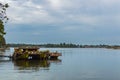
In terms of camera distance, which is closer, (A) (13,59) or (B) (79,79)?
(B) (79,79)

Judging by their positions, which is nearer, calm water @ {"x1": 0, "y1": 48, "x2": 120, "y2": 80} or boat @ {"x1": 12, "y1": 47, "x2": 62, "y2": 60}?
calm water @ {"x1": 0, "y1": 48, "x2": 120, "y2": 80}

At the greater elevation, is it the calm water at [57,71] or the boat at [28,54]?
the boat at [28,54]

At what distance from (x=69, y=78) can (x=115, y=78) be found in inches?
222

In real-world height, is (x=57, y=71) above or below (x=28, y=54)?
below

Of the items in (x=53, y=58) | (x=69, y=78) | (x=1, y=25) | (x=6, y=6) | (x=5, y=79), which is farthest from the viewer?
(x=53, y=58)

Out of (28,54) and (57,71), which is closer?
(57,71)

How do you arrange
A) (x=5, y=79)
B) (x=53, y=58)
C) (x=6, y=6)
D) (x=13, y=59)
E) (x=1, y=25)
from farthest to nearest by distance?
(x=53, y=58) < (x=13, y=59) < (x=5, y=79) < (x=1, y=25) < (x=6, y=6)

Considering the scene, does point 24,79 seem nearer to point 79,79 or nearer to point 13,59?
point 79,79

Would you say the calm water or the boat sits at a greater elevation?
the boat

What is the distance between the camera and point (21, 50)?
8056cm

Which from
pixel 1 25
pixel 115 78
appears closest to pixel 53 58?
pixel 115 78

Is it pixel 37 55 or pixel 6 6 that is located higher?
pixel 6 6

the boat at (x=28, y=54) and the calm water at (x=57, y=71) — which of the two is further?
the boat at (x=28, y=54)

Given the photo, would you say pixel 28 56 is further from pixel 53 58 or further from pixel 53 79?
pixel 53 79
